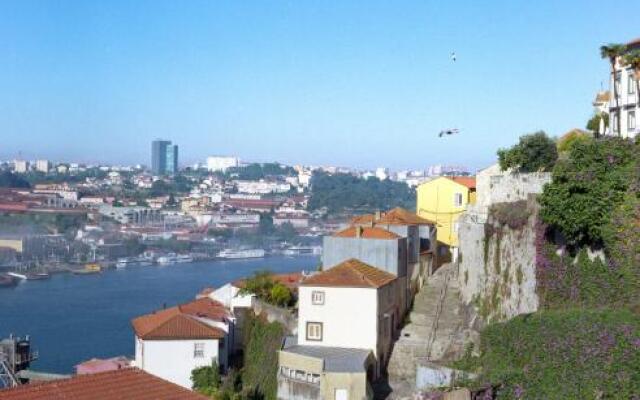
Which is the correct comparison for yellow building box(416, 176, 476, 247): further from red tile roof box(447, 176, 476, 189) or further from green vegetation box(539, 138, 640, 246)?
green vegetation box(539, 138, 640, 246)

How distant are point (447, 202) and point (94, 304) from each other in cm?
3583

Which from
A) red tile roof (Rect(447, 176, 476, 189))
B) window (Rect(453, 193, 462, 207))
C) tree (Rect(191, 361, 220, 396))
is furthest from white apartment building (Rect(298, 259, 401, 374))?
red tile roof (Rect(447, 176, 476, 189))

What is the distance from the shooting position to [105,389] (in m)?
8.85

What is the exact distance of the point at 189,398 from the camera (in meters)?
9.12

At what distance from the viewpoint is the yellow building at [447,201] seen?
75.3 feet

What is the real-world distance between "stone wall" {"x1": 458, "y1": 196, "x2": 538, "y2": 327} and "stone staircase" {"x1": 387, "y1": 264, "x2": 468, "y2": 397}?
496 millimetres

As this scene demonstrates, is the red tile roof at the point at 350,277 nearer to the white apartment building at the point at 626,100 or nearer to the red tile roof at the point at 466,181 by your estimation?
the white apartment building at the point at 626,100

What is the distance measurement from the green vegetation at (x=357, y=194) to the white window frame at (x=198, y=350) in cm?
10810

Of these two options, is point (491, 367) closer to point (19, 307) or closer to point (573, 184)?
point (573, 184)

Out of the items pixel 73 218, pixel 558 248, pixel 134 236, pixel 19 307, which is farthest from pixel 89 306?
pixel 73 218

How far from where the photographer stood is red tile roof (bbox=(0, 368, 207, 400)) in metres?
8.40

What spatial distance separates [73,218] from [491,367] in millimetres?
103585

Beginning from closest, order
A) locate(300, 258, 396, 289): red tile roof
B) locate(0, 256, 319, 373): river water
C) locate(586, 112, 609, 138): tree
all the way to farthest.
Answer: locate(300, 258, 396, 289): red tile roof → locate(586, 112, 609, 138): tree → locate(0, 256, 319, 373): river water

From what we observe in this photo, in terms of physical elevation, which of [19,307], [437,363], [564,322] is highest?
[564,322]
